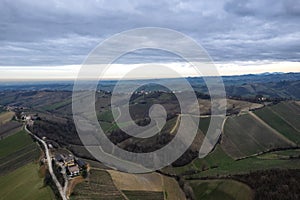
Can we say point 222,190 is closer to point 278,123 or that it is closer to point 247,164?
point 247,164

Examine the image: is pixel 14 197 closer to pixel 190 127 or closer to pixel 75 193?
pixel 75 193

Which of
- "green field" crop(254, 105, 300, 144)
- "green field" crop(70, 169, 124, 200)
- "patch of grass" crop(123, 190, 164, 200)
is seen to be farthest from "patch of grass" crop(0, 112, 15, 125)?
"green field" crop(254, 105, 300, 144)

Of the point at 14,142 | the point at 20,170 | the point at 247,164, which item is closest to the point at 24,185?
the point at 20,170

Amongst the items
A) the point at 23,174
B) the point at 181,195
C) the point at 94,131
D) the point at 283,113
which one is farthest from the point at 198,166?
the point at 283,113

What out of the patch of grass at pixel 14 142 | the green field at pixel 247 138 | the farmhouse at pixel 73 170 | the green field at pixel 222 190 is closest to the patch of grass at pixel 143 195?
the farmhouse at pixel 73 170

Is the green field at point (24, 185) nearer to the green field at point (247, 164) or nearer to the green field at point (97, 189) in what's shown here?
the green field at point (97, 189)
